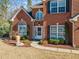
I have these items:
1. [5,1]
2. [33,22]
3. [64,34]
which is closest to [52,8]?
[64,34]

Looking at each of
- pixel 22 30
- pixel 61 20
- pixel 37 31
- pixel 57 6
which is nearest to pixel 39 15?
pixel 37 31

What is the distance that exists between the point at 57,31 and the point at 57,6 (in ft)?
12.2

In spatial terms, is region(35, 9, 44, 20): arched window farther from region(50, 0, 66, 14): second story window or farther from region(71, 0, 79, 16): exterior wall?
region(71, 0, 79, 16): exterior wall

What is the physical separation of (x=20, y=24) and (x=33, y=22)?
262cm

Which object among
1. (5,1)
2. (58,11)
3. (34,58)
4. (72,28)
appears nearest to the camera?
(34,58)

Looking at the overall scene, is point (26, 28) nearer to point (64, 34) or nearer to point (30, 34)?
point (30, 34)

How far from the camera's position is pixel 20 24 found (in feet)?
146

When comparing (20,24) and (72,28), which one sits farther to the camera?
(20,24)

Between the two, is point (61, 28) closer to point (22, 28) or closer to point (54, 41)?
point (54, 41)

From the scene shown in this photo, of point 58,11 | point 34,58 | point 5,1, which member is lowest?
point 34,58

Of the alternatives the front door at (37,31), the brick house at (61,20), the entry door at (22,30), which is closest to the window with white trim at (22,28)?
the entry door at (22,30)

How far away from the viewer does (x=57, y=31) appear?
Answer: 35.2m

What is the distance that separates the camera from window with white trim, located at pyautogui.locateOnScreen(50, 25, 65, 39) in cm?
3481

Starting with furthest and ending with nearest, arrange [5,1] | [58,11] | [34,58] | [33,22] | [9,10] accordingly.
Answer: [9,10] → [5,1] → [33,22] → [58,11] → [34,58]
